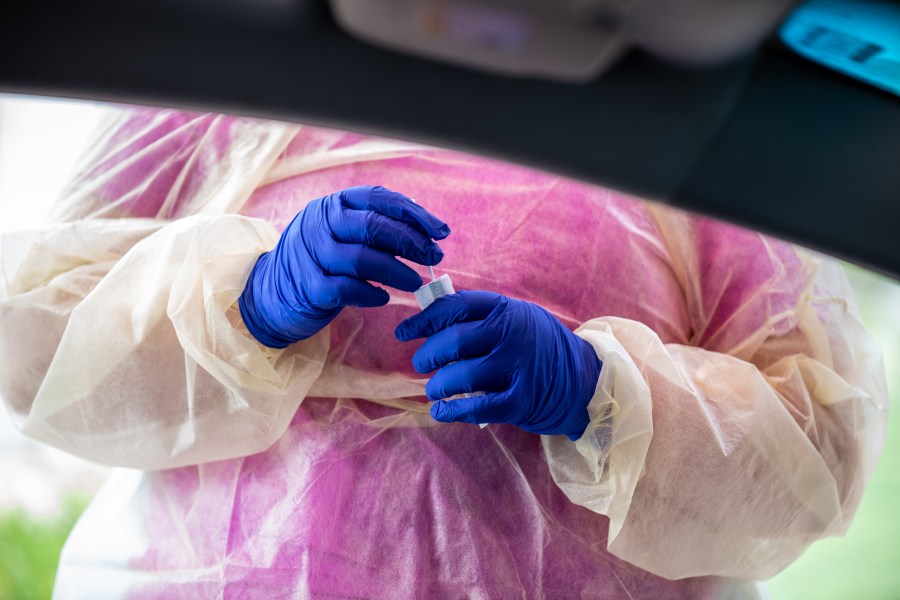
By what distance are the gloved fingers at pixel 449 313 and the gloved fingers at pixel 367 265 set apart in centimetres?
4

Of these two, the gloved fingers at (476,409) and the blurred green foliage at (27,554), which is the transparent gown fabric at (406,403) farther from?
the blurred green foliage at (27,554)

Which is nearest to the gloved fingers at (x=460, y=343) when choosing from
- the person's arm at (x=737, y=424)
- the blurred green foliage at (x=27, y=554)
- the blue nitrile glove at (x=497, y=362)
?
the blue nitrile glove at (x=497, y=362)

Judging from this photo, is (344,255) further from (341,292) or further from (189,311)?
(189,311)

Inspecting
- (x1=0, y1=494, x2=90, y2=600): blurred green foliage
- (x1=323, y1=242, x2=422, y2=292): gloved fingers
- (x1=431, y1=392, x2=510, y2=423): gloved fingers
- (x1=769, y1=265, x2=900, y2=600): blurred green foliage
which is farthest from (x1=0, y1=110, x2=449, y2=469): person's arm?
(x1=769, y1=265, x2=900, y2=600): blurred green foliage

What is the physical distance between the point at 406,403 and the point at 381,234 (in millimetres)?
210

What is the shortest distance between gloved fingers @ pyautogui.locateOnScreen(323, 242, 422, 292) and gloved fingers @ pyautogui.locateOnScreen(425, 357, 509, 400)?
9 cm

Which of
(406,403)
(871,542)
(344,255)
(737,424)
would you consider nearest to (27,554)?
(406,403)

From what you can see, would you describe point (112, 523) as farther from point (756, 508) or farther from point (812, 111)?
point (812, 111)

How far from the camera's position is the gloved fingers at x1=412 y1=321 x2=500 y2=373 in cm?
72

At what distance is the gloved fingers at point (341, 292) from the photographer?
2.29ft

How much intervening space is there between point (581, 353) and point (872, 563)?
5.15 feet

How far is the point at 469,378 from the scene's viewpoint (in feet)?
2.37

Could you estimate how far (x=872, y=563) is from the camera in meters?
1.91

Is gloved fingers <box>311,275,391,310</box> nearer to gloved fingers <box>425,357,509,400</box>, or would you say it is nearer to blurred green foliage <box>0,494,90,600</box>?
gloved fingers <box>425,357,509,400</box>
